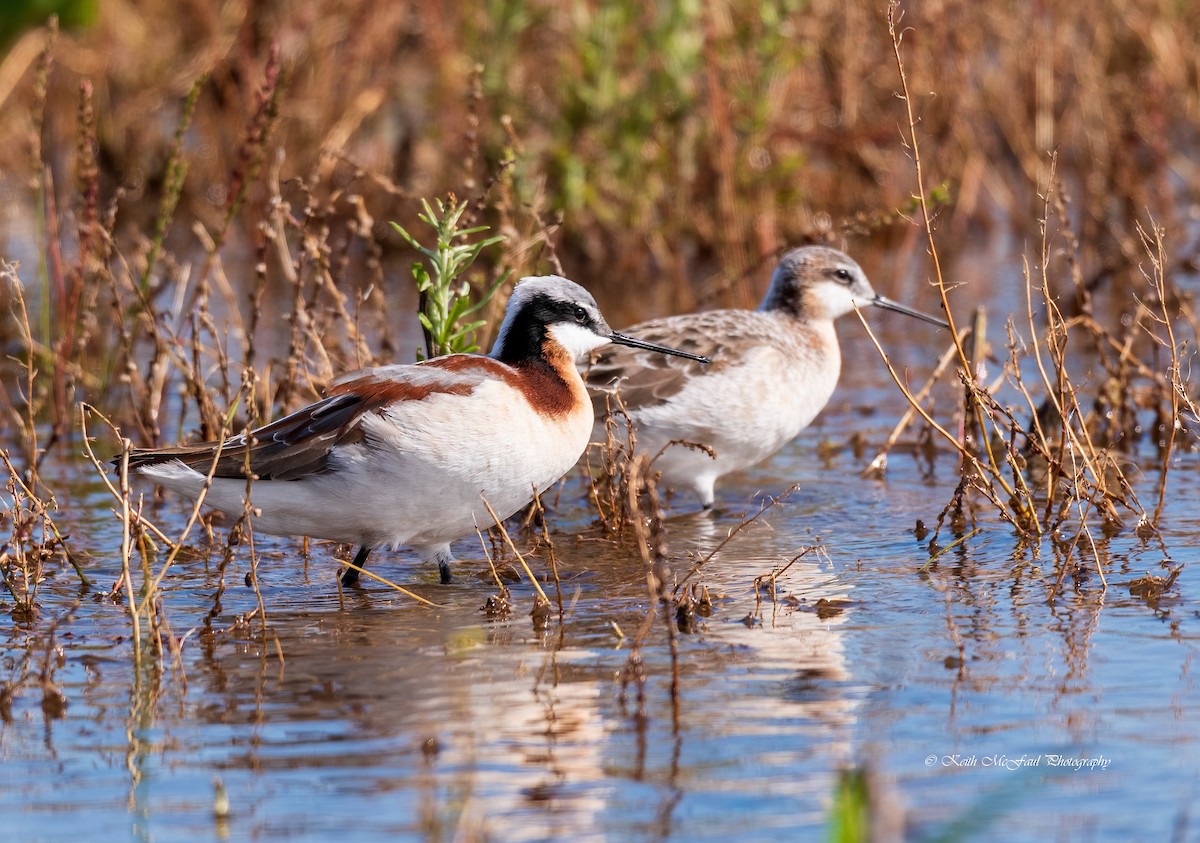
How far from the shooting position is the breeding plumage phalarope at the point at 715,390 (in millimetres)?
7512

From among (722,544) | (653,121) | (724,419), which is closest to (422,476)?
(722,544)

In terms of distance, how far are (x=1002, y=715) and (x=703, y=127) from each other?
758 centimetres

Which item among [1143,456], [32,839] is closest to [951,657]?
[32,839]

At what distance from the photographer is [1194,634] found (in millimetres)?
5191

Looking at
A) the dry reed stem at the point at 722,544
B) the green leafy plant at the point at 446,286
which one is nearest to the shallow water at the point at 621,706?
the dry reed stem at the point at 722,544

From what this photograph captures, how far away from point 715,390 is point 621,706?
9.95ft

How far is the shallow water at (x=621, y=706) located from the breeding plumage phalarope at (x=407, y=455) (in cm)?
30

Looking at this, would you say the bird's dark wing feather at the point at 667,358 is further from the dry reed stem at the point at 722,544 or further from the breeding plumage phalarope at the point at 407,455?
the breeding plumage phalarope at the point at 407,455

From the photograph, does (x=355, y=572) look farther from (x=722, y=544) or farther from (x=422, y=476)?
(x=722, y=544)

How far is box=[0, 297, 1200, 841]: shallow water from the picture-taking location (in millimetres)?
3998

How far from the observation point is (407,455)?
5.80m

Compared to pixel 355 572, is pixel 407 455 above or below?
above

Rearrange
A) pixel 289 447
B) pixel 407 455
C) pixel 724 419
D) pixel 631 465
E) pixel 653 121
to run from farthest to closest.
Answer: pixel 653 121, pixel 724 419, pixel 289 447, pixel 407 455, pixel 631 465

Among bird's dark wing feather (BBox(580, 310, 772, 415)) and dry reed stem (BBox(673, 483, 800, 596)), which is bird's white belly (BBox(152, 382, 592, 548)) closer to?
dry reed stem (BBox(673, 483, 800, 596))
